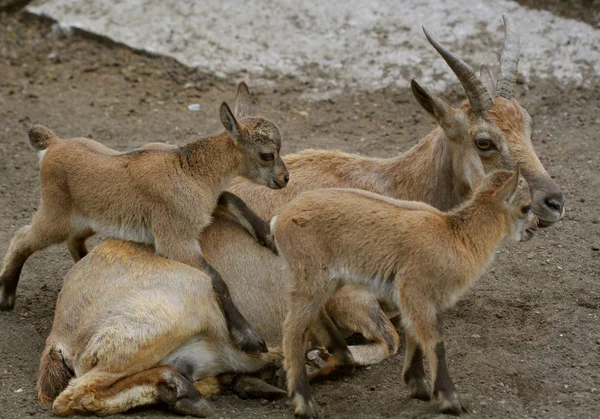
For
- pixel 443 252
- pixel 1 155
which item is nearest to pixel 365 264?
pixel 443 252

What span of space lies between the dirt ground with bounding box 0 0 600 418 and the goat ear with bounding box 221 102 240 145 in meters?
2.03

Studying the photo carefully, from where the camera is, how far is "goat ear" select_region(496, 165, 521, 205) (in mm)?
6332

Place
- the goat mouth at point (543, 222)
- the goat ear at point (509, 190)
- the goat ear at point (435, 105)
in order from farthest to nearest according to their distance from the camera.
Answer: the goat ear at point (435, 105), the goat mouth at point (543, 222), the goat ear at point (509, 190)

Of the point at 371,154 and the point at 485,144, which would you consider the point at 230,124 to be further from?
the point at 371,154

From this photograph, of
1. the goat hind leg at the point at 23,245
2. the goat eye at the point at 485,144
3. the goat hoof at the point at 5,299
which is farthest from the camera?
the goat hoof at the point at 5,299

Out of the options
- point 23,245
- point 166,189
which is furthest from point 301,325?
point 23,245

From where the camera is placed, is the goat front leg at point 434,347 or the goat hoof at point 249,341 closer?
the goat front leg at point 434,347

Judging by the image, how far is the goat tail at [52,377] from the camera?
6.85 m

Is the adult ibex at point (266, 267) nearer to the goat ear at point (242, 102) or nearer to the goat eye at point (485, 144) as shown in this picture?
the goat eye at point (485, 144)

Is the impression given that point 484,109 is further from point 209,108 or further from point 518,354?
point 209,108

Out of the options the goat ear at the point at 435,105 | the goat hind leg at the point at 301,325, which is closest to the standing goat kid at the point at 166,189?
the goat hind leg at the point at 301,325

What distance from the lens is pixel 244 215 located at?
7672 millimetres

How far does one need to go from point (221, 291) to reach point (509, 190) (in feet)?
7.44

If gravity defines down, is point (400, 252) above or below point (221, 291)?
above
